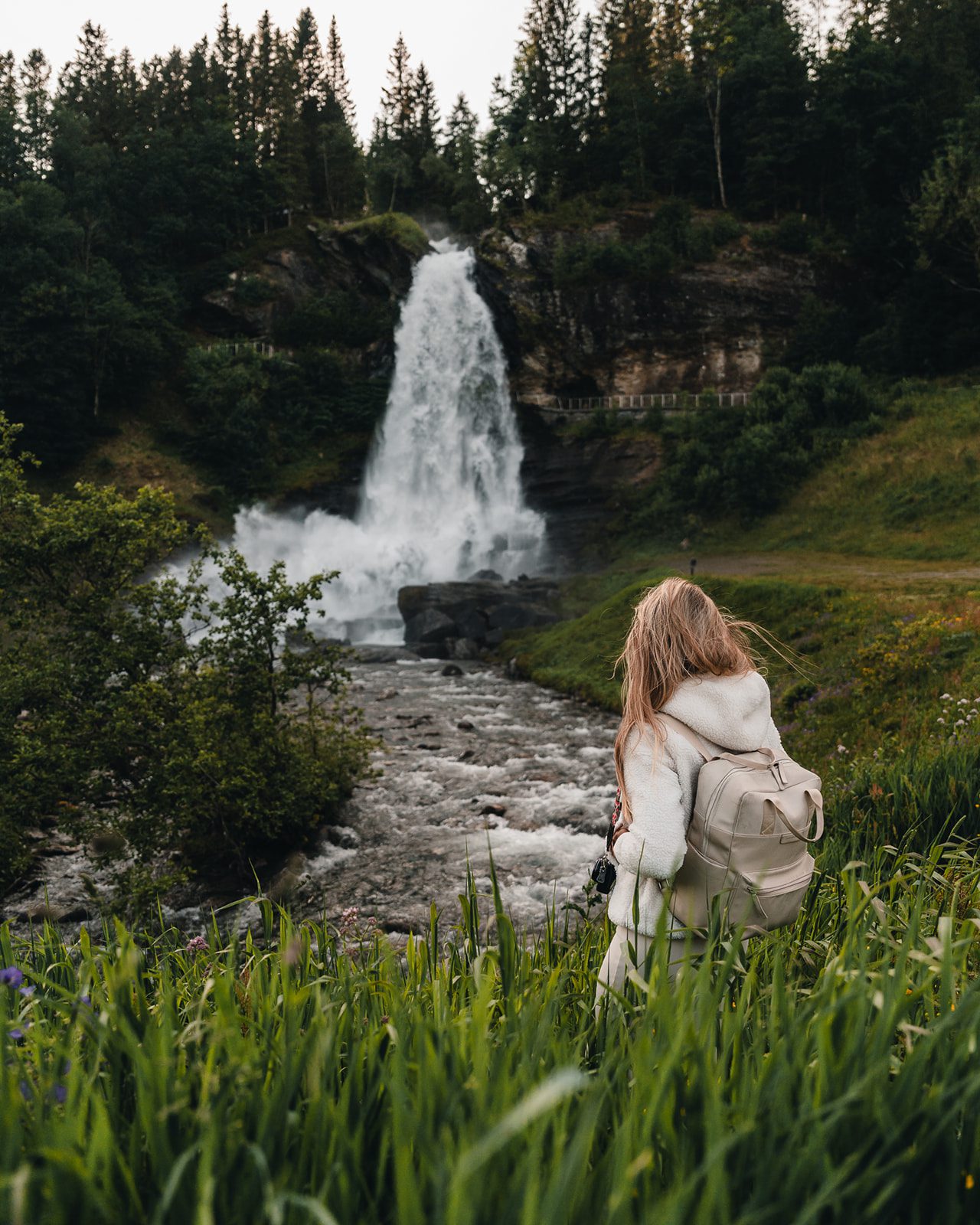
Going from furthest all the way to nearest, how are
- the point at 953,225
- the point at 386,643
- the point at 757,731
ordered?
the point at 953,225
the point at 386,643
the point at 757,731

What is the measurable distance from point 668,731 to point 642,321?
4679 centimetres

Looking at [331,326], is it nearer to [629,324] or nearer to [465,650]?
[629,324]

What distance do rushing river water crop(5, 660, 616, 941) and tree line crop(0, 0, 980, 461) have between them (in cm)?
3305

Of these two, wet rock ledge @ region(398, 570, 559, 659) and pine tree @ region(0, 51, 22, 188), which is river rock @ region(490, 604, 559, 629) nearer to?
wet rock ledge @ region(398, 570, 559, 659)

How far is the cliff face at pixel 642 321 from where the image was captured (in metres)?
44.9

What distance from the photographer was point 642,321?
45562mm

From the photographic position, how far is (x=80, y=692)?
9.62 meters

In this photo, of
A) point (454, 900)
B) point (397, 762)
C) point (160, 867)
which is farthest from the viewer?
point (397, 762)

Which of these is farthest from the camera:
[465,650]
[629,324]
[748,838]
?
[629,324]

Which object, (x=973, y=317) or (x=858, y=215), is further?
(x=858, y=215)

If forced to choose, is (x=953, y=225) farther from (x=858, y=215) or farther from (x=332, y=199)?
(x=332, y=199)

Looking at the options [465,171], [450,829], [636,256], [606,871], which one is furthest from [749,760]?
[465,171]

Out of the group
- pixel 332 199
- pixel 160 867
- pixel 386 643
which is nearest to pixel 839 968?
pixel 160 867

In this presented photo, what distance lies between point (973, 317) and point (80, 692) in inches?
1696
